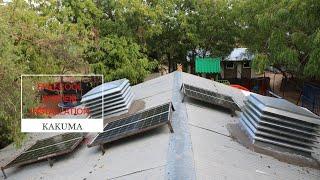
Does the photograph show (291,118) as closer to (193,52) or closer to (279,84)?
(193,52)

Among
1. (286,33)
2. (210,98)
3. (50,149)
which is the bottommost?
(50,149)

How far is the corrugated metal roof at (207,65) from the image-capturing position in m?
31.8

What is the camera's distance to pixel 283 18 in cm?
1264

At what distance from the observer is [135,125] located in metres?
7.75

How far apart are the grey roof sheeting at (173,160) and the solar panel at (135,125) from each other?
0.20 m

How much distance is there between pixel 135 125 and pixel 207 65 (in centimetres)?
2478

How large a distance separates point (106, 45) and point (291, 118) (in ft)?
56.5

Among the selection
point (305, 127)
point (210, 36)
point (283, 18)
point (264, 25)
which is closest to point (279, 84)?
point (210, 36)

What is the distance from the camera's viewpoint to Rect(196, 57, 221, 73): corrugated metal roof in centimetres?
3181

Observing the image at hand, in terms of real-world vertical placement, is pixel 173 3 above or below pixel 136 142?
above

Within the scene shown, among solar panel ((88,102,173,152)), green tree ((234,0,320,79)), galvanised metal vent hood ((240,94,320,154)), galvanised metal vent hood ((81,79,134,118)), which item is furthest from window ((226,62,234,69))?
galvanised metal vent hood ((240,94,320,154))

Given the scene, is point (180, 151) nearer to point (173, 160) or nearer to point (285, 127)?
point (173, 160)
